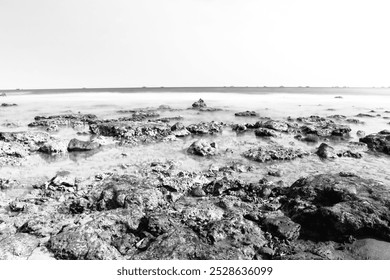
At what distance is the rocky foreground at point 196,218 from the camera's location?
7.25 m

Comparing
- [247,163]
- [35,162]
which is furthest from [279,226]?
[35,162]

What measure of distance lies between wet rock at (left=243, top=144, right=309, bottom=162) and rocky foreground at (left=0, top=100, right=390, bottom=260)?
2.60m

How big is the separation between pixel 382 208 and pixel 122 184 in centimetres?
987

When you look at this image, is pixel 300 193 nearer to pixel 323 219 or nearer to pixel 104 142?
pixel 323 219

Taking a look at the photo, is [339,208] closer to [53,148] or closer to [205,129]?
[53,148]

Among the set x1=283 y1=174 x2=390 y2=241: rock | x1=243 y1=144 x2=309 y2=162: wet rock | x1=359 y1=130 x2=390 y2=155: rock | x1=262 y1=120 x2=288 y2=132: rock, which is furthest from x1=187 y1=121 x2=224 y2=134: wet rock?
x1=283 y1=174 x2=390 y2=241: rock

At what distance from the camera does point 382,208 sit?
8.30 meters

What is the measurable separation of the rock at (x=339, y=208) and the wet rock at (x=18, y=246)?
865cm

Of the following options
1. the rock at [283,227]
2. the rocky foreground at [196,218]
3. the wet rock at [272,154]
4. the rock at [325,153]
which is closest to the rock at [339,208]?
the rocky foreground at [196,218]

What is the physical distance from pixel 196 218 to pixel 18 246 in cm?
560

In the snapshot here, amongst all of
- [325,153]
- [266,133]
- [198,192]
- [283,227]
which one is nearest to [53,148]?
[198,192]

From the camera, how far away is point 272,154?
1672 cm

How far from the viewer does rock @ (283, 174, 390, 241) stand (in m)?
7.86
